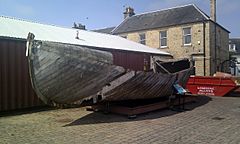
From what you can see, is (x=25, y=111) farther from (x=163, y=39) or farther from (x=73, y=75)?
(x=163, y=39)

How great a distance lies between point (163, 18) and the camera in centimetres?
2934

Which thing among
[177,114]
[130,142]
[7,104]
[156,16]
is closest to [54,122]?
[7,104]

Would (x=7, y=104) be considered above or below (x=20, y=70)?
below

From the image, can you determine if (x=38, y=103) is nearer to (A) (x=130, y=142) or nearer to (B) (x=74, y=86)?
(B) (x=74, y=86)

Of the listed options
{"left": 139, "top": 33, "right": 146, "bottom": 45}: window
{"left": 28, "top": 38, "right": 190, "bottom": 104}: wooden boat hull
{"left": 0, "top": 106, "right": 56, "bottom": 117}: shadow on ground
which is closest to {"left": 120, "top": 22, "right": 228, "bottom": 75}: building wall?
{"left": 139, "top": 33, "right": 146, "bottom": 45}: window

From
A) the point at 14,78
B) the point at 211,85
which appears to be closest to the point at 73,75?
the point at 14,78

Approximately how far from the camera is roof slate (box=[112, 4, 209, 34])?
87.1 ft

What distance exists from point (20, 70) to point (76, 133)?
196 inches

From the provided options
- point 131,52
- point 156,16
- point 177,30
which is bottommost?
point 131,52

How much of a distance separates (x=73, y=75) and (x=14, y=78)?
3680mm

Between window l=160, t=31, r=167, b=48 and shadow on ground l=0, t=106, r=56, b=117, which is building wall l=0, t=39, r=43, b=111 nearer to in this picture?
shadow on ground l=0, t=106, r=56, b=117

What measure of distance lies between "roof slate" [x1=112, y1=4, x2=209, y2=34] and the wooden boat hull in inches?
714

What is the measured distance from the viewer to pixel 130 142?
6.71m

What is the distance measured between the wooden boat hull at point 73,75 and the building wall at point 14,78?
273cm
